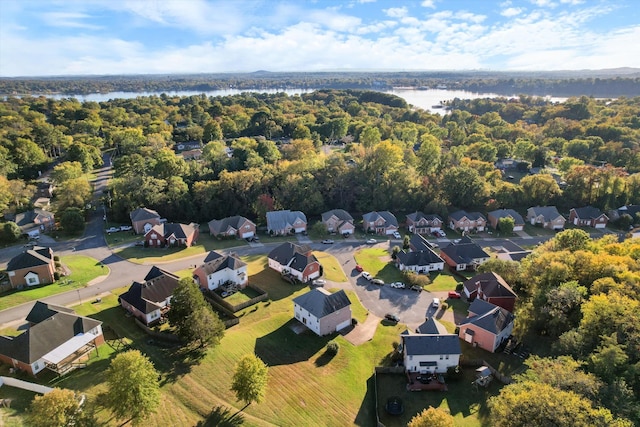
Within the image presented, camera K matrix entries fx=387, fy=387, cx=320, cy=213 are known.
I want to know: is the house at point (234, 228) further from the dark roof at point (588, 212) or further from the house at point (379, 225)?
the dark roof at point (588, 212)

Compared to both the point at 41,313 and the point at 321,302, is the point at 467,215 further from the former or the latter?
the point at 41,313

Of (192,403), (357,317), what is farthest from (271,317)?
(192,403)

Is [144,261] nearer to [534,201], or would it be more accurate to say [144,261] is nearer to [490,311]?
[490,311]

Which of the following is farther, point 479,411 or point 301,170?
point 301,170

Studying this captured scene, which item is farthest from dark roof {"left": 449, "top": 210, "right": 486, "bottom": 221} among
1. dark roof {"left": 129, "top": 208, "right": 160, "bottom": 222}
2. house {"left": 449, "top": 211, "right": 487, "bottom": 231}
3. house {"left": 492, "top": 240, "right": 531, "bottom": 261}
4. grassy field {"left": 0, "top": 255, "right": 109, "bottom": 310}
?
grassy field {"left": 0, "top": 255, "right": 109, "bottom": 310}

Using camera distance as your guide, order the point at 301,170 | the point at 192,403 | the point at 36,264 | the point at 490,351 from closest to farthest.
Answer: the point at 192,403
the point at 490,351
the point at 36,264
the point at 301,170

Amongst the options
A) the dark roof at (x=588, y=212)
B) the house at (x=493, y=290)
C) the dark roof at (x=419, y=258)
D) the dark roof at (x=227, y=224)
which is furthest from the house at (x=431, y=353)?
the dark roof at (x=588, y=212)
